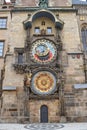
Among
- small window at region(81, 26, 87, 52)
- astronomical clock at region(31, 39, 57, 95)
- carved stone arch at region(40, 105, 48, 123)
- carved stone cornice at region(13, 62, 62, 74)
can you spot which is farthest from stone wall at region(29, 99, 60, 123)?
small window at region(81, 26, 87, 52)

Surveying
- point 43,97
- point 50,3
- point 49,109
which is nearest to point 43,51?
point 43,97

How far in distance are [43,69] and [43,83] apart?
0.98 meters

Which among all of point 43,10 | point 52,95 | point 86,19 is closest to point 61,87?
point 52,95

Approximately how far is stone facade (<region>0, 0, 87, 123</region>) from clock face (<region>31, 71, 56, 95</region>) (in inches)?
2.7

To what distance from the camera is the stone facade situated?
54.0 ft

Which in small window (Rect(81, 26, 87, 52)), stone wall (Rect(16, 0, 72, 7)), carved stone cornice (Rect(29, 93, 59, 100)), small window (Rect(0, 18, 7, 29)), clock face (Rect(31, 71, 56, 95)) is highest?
stone wall (Rect(16, 0, 72, 7))

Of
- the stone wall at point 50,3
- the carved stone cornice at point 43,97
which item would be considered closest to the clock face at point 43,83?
the carved stone cornice at point 43,97

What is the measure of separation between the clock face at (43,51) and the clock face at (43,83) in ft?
3.89

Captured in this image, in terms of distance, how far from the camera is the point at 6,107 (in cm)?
1658

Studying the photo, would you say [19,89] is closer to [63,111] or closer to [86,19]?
[63,111]

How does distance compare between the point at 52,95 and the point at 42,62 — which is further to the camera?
the point at 42,62

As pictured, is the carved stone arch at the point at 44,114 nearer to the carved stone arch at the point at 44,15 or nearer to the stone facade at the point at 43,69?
the stone facade at the point at 43,69

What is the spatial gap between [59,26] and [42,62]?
140 inches

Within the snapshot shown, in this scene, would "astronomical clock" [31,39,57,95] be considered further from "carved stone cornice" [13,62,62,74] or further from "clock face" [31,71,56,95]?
"carved stone cornice" [13,62,62,74]
